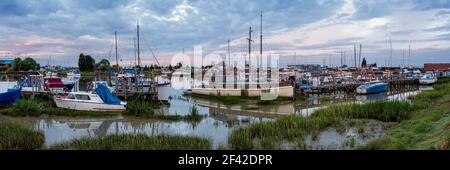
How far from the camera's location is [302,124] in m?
16.7

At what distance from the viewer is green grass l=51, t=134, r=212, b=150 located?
1221 cm

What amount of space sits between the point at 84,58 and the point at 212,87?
2974 inches

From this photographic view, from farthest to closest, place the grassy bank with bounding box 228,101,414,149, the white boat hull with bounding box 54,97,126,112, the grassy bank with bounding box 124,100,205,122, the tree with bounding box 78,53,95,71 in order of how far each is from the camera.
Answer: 1. the tree with bounding box 78,53,95,71
2. the white boat hull with bounding box 54,97,126,112
3. the grassy bank with bounding box 124,100,205,122
4. the grassy bank with bounding box 228,101,414,149

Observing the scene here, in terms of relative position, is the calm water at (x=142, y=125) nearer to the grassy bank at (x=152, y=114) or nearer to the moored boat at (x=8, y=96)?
the grassy bank at (x=152, y=114)

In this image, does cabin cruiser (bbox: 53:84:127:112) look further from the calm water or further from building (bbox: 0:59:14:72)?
building (bbox: 0:59:14:72)

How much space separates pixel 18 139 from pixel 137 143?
5.18 meters

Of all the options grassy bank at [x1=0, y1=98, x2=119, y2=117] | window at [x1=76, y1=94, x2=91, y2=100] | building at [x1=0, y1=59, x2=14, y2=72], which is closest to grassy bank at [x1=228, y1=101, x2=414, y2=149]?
grassy bank at [x1=0, y1=98, x2=119, y2=117]

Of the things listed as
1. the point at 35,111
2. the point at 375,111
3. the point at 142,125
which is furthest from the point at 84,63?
the point at 375,111

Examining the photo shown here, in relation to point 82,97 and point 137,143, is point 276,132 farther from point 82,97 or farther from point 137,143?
point 82,97

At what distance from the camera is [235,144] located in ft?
43.0

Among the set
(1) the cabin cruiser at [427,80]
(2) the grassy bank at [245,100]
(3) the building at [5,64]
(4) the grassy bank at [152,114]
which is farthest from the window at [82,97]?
(3) the building at [5,64]

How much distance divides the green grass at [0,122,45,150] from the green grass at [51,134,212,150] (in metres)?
1.22
